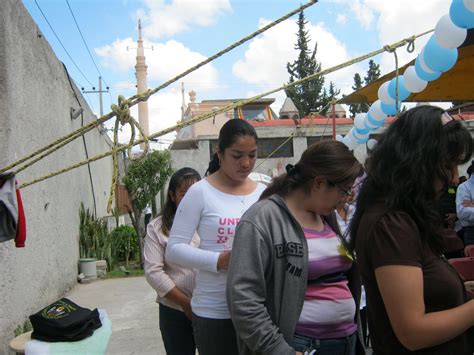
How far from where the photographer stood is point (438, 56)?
4.11 meters

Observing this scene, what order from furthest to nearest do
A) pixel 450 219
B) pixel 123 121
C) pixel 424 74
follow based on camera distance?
pixel 450 219 → pixel 424 74 → pixel 123 121

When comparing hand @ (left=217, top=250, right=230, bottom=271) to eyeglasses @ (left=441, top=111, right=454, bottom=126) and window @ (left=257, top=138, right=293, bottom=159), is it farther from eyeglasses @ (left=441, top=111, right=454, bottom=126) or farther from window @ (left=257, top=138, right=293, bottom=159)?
window @ (left=257, top=138, right=293, bottom=159)

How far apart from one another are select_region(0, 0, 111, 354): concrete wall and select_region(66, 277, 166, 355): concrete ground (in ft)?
1.42

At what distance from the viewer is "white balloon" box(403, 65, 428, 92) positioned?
15.7 feet

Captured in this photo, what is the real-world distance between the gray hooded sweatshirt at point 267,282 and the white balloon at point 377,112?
469 cm

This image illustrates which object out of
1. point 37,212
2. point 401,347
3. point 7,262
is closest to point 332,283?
point 401,347

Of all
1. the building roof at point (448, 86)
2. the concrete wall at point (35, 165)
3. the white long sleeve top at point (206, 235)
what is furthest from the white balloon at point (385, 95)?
the concrete wall at point (35, 165)

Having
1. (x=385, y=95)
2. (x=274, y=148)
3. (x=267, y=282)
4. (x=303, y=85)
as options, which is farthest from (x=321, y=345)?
(x=303, y=85)

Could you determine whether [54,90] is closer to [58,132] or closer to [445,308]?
[58,132]

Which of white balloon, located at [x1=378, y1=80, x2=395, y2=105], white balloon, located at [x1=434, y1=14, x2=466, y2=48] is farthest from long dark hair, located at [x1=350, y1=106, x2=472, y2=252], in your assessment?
white balloon, located at [x1=378, y1=80, x2=395, y2=105]

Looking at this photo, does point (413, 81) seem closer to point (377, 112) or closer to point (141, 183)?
point (377, 112)

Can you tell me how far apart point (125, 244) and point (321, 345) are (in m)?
9.05

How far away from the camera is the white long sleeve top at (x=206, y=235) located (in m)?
2.24

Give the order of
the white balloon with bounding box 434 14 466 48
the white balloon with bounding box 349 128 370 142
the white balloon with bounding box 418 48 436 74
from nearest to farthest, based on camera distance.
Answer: the white balloon with bounding box 434 14 466 48 → the white balloon with bounding box 418 48 436 74 → the white balloon with bounding box 349 128 370 142
